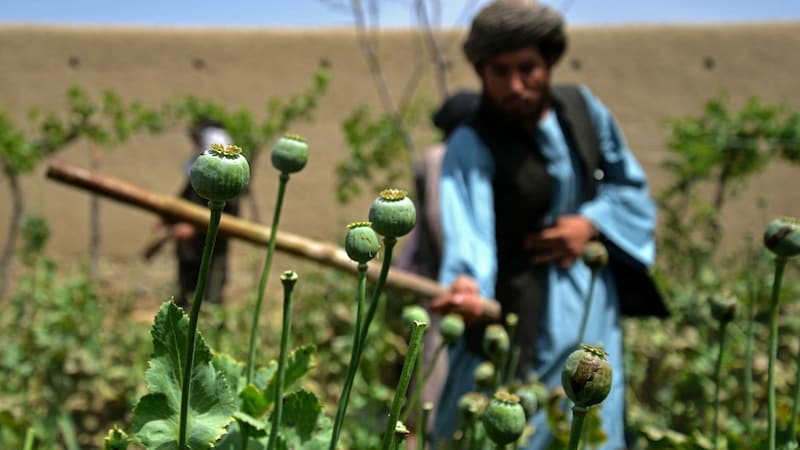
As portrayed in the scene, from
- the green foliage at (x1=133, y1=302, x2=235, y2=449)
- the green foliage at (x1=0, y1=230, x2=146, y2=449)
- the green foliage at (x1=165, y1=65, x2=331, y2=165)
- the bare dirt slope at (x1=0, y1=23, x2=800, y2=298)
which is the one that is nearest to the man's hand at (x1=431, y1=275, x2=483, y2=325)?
the green foliage at (x1=133, y1=302, x2=235, y2=449)

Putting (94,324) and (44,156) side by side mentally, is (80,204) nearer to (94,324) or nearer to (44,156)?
(44,156)

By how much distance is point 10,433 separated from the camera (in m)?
1.09

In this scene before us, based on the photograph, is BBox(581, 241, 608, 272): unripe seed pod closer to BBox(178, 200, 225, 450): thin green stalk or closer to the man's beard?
BBox(178, 200, 225, 450): thin green stalk

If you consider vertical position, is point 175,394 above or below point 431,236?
above

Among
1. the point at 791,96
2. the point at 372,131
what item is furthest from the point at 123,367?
the point at 791,96

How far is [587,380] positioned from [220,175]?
0.20 meters

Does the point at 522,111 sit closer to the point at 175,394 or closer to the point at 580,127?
the point at 580,127

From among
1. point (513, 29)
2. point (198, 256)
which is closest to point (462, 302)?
point (513, 29)

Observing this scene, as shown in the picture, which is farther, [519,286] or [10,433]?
[519,286]

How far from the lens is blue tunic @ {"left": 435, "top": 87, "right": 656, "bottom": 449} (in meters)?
1.54

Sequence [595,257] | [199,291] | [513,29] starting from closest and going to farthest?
[199,291] < [595,257] < [513,29]

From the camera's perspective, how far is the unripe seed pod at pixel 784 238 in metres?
0.52

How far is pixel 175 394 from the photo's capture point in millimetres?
398

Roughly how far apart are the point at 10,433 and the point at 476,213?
0.84 m
